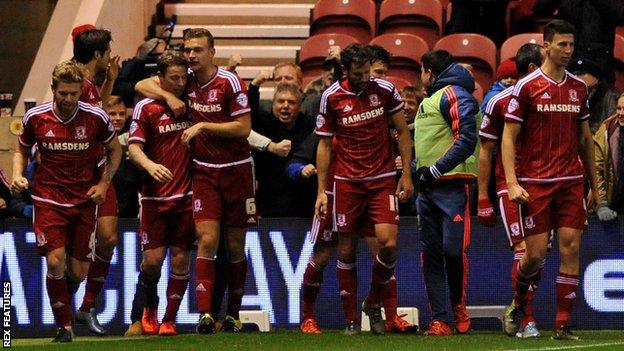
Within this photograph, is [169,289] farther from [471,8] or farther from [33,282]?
[471,8]

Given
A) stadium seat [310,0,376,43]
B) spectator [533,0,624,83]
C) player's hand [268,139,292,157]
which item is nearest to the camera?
player's hand [268,139,292,157]

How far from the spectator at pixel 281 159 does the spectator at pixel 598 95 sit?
2254 millimetres

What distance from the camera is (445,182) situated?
40.9 feet

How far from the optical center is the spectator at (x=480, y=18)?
1609cm

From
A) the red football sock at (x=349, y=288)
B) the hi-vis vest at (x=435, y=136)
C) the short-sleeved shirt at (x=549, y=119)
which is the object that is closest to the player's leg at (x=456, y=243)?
the hi-vis vest at (x=435, y=136)

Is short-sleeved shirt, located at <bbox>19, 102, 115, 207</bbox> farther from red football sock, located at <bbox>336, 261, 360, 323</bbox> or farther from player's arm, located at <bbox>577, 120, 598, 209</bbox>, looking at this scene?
player's arm, located at <bbox>577, 120, 598, 209</bbox>

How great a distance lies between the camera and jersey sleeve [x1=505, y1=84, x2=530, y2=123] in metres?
11.4

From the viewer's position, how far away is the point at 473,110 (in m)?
12.4

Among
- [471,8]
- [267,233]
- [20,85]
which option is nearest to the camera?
[267,233]

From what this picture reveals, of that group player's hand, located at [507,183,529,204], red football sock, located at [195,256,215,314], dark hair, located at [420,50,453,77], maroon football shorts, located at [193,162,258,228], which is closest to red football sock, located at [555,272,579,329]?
player's hand, located at [507,183,529,204]

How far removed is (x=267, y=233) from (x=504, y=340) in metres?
2.87

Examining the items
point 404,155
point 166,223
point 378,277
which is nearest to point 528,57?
point 404,155

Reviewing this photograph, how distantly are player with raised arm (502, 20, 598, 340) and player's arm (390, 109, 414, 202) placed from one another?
106 centimetres

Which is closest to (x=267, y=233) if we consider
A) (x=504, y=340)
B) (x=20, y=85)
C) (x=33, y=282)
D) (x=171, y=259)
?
(x=171, y=259)
